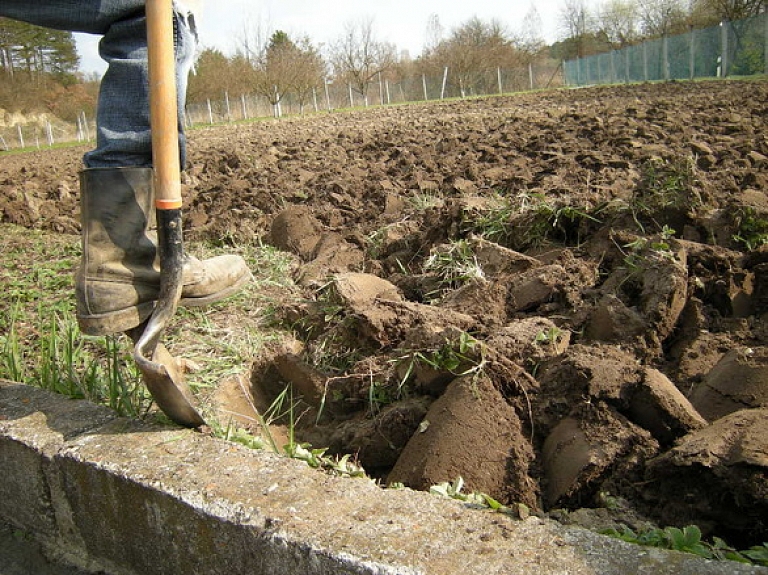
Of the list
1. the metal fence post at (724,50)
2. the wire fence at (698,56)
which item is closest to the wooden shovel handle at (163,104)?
the wire fence at (698,56)

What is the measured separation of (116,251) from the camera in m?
2.17

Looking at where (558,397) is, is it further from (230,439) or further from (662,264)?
(230,439)

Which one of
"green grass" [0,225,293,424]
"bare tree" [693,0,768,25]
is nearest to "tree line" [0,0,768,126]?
"bare tree" [693,0,768,25]

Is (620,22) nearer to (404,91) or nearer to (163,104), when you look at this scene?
(404,91)

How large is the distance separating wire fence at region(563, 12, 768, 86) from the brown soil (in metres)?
→ 27.5

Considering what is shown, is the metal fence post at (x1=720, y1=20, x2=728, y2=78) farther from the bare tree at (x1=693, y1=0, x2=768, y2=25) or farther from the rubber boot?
the rubber boot

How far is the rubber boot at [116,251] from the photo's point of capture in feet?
6.89

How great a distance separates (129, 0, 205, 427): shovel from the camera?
195 cm

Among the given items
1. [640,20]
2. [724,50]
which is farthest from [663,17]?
[724,50]

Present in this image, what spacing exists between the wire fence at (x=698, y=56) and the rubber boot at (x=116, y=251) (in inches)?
1161

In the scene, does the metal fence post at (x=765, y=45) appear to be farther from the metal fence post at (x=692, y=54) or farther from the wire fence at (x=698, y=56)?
the metal fence post at (x=692, y=54)

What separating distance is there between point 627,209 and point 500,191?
4.76 feet

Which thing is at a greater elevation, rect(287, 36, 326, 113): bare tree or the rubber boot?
rect(287, 36, 326, 113): bare tree

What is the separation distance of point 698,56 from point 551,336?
35.6 meters
